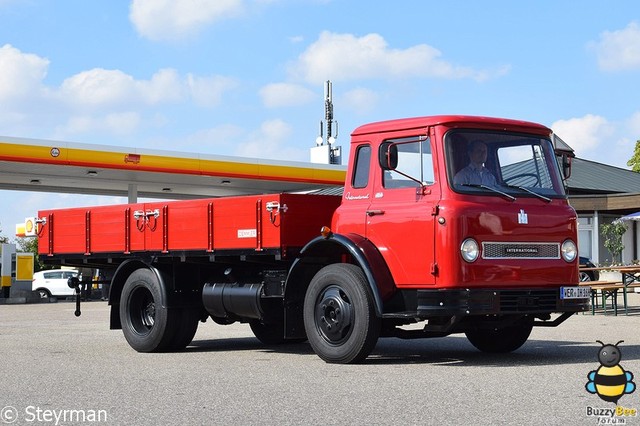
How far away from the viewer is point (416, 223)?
10.6m

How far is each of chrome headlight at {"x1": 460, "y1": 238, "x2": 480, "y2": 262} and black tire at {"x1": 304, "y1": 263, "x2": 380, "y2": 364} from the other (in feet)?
3.51

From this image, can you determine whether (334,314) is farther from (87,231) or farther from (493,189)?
(87,231)

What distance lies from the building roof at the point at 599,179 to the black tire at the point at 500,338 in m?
28.4

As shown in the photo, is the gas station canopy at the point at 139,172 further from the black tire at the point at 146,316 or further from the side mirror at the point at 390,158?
the side mirror at the point at 390,158

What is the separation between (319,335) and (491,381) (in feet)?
8.29

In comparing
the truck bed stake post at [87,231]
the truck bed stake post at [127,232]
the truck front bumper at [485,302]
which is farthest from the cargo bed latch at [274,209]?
the truck bed stake post at [87,231]

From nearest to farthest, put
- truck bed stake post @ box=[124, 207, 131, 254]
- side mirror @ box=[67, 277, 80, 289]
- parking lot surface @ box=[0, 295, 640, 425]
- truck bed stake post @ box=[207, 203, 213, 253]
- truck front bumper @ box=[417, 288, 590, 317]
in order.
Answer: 1. parking lot surface @ box=[0, 295, 640, 425]
2. truck front bumper @ box=[417, 288, 590, 317]
3. truck bed stake post @ box=[207, 203, 213, 253]
4. truck bed stake post @ box=[124, 207, 131, 254]
5. side mirror @ box=[67, 277, 80, 289]

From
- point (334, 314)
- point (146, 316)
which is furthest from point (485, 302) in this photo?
point (146, 316)

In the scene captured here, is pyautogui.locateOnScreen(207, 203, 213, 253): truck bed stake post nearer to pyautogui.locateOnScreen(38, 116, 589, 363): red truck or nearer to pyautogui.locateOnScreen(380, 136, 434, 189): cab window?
pyautogui.locateOnScreen(38, 116, 589, 363): red truck

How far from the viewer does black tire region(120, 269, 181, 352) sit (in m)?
13.3

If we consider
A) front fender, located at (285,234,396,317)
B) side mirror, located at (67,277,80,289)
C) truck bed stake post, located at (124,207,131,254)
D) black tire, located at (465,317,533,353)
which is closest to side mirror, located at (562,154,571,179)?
black tire, located at (465,317,533,353)

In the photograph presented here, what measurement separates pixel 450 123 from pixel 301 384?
3182 millimetres

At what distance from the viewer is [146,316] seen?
13.9 meters

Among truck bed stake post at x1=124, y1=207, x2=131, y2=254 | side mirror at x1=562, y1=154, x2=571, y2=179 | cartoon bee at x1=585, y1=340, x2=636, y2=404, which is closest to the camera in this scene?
cartoon bee at x1=585, y1=340, x2=636, y2=404
